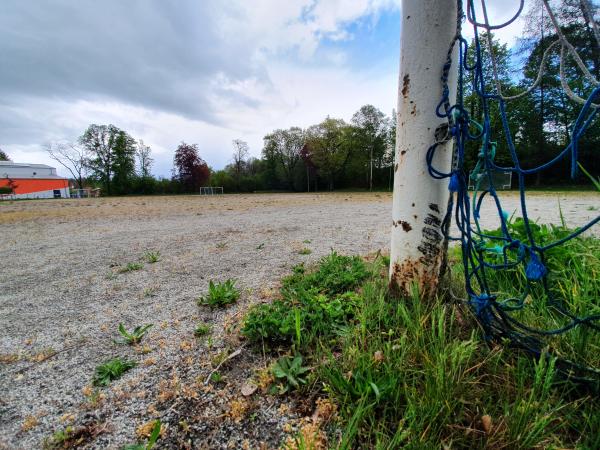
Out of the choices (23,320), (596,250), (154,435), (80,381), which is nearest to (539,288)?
(596,250)

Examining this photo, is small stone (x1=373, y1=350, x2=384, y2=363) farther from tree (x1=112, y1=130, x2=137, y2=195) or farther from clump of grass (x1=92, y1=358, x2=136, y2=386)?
tree (x1=112, y1=130, x2=137, y2=195)

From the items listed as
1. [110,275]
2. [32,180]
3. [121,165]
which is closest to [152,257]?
[110,275]

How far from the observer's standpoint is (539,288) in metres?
1.63

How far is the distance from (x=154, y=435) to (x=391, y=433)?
85 centimetres

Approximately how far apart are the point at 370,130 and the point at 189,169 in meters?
27.0

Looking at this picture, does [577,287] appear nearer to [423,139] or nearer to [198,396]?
[423,139]

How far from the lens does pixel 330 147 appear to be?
37.4 m

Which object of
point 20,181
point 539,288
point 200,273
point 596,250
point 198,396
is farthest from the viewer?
point 20,181

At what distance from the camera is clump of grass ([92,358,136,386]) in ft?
4.30

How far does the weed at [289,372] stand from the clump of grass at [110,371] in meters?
0.81

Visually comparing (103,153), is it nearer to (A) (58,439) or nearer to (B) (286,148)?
(B) (286,148)

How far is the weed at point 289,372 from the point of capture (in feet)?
3.90

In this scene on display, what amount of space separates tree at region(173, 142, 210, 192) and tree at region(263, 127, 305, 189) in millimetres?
10582

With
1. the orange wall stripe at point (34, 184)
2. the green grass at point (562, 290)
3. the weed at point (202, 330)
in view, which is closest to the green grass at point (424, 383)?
the green grass at point (562, 290)
